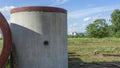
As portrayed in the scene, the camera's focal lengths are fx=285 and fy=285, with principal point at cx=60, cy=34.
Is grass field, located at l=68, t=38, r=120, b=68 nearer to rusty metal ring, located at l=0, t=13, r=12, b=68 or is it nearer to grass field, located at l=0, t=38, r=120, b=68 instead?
grass field, located at l=0, t=38, r=120, b=68

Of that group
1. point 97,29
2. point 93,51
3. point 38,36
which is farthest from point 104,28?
point 38,36

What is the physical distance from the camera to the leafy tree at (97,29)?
5803 centimetres

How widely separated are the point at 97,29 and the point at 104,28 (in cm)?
209

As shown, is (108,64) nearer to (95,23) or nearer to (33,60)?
(33,60)

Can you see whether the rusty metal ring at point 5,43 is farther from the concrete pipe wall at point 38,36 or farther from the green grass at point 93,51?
the green grass at point 93,51

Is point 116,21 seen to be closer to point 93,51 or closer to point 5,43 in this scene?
point 93,51

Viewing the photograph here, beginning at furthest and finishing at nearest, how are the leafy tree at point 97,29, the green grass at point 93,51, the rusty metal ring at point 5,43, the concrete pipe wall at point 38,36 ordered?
the leafy tree at point 97,29
the green grass at point 93,51
the concrete pipe wall at point 38,36
the rusty metal ring at point 5,43

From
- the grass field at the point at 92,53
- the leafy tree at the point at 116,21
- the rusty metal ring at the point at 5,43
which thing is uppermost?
the leafy tree at the point at 116,21

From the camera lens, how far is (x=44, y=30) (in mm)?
10758

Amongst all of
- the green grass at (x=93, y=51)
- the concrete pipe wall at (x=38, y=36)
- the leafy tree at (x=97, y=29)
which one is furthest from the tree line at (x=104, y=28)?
the concrete pipe wall at (x=38, y=36)

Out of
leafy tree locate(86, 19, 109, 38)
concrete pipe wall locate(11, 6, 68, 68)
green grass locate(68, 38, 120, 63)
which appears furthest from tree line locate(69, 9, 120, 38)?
concrete pipe wall locate(11, 6, 68, 68)

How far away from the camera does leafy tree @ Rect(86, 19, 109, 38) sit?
5803 centimetres

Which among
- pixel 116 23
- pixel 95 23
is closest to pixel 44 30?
pixel 95 23

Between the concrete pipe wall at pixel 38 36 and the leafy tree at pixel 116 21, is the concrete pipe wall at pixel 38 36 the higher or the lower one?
the lower one
